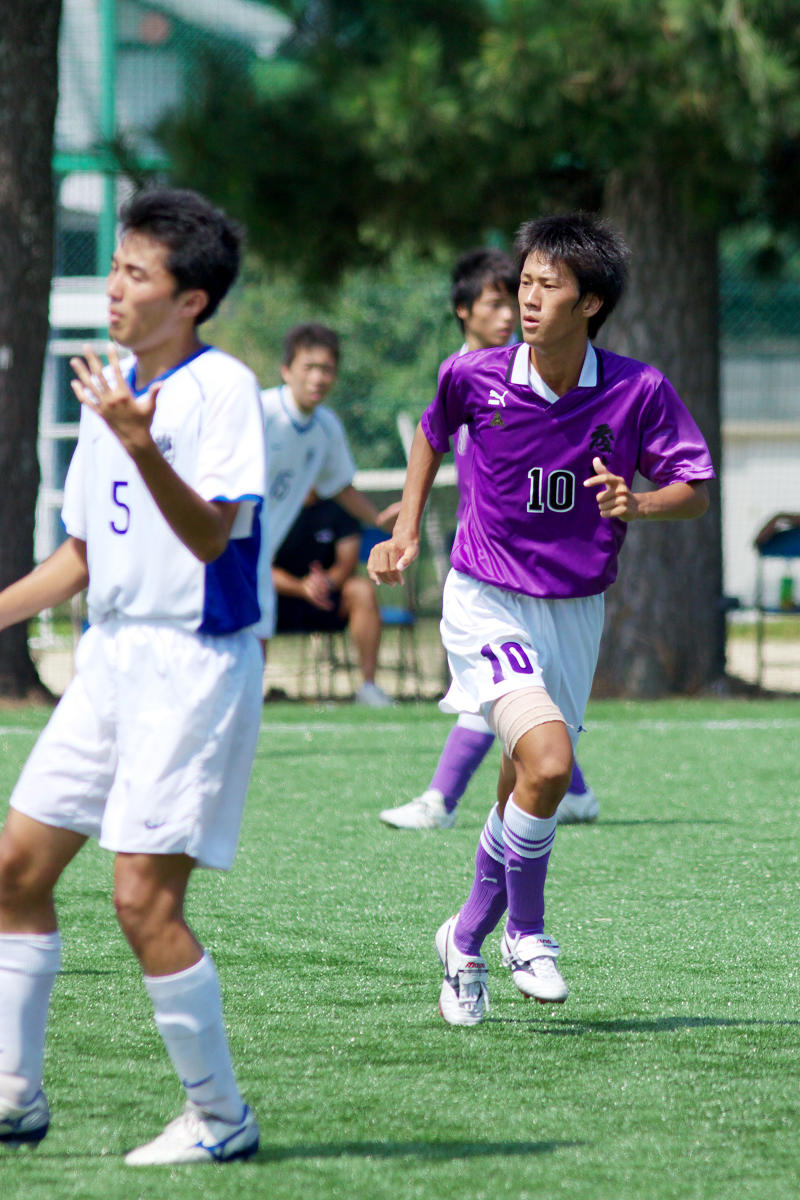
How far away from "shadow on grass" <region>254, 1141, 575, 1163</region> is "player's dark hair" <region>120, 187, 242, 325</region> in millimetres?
1357

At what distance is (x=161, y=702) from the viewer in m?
2.63

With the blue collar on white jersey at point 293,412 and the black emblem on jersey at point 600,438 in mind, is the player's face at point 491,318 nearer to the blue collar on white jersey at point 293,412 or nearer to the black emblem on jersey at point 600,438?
the black emblem on jersey at point 600,438

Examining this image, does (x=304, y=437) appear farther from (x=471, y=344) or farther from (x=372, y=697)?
(x=372, y=697)

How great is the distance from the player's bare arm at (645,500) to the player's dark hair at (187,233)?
89 cm

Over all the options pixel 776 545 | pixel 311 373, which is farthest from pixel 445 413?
pixel 776 545

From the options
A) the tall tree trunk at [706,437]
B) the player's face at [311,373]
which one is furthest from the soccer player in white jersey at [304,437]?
the tall tree trunk at [706,437]

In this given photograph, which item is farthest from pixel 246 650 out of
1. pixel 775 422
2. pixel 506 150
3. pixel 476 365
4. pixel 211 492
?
pixel 775 422

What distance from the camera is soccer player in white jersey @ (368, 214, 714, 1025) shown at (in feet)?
12.4

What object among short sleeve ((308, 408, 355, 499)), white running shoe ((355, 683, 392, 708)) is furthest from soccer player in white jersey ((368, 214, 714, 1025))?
white running shoe ((355, 683, 392, 708))

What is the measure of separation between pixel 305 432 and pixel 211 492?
561cm

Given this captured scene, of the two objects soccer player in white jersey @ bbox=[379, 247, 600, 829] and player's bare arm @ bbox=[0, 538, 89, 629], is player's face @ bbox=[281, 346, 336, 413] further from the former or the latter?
player's bare arm @ bbox=[0, 538, 89, 629]

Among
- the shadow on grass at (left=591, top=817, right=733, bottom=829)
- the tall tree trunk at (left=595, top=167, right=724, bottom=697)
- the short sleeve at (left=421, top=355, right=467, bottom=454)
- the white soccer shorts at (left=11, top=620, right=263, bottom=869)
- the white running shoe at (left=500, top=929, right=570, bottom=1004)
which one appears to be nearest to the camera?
the white soccer shorts at (left=11, top=620, right=263, bottom=869)

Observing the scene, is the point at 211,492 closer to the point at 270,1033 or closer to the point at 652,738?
the point at 270,1033

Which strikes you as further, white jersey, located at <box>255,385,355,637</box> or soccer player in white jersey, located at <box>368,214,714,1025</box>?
white jersey, located at <box>255,385,355,637</box>
